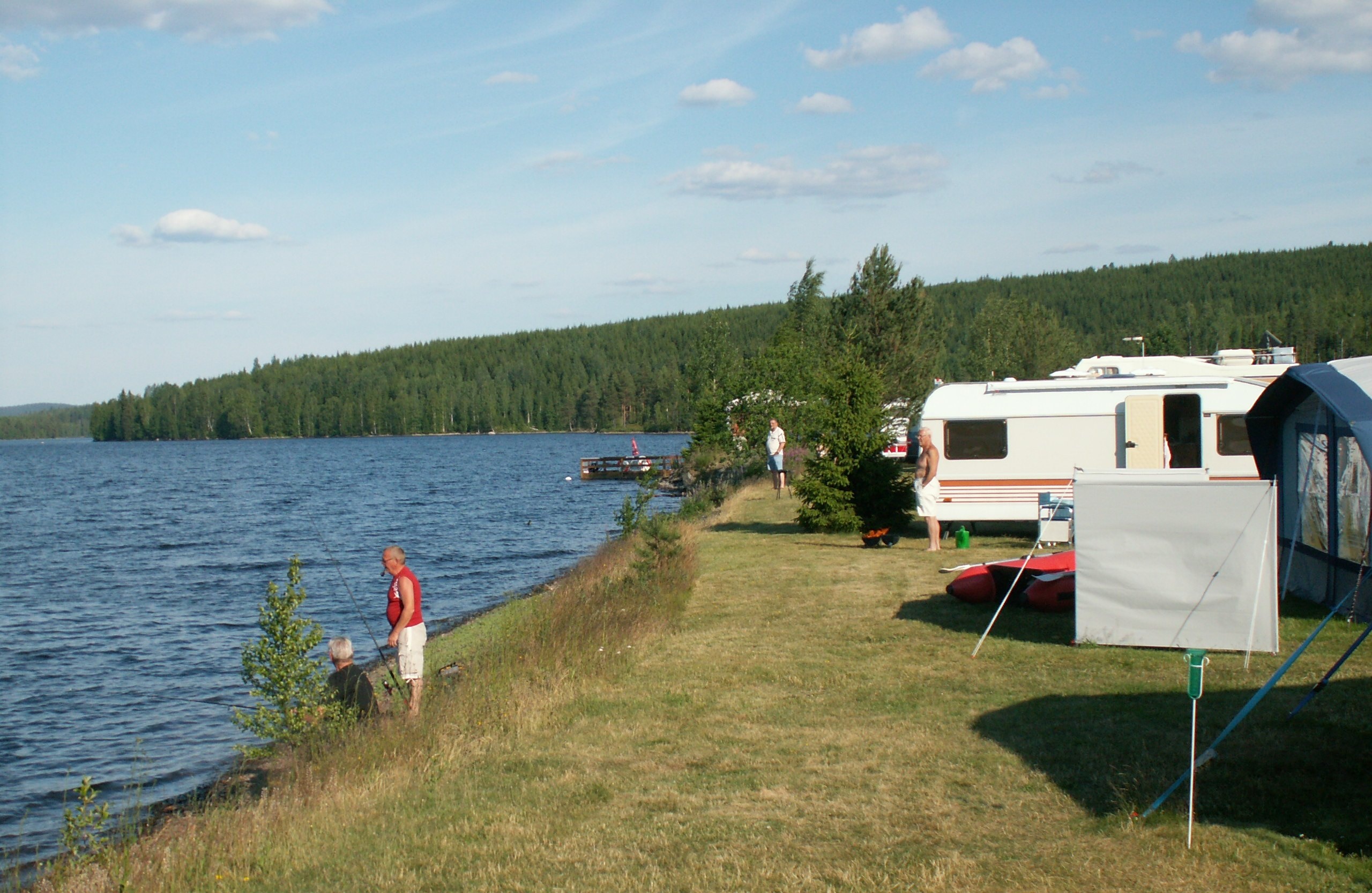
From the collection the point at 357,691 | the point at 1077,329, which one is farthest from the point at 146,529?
the point at 1077,329

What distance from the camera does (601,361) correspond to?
540 ft

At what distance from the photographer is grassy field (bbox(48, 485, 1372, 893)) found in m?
5.39

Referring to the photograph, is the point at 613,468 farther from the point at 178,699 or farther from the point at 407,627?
the point at 407,627

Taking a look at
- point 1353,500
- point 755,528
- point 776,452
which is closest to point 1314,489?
point 1353,500

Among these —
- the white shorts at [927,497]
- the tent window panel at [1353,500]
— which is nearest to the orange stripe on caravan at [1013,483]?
the white shorts at [927,497]

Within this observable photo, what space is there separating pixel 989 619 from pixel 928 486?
4.63m

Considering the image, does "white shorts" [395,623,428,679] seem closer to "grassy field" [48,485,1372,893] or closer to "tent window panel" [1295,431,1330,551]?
"grassy field" [48,485,1372,893]

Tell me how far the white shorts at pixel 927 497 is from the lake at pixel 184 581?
8.42 metres

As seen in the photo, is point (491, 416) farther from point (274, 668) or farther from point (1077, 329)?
point (274, 668)

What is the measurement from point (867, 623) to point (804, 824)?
5.34 meters

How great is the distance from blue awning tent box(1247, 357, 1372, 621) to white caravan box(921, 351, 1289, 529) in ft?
14.2

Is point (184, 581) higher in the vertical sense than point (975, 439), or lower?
lower

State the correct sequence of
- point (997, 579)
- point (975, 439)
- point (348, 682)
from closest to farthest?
point (348, 682)
point (997, 579)
point (975, 439)

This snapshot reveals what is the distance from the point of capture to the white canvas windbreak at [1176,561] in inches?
350
